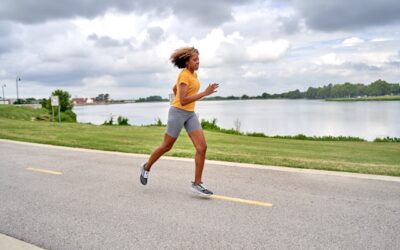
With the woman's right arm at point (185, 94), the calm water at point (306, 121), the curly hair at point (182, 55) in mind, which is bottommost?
the calm water at point (306, 121)

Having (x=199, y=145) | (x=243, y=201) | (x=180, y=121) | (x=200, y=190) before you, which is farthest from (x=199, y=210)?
(x=180, y=121)

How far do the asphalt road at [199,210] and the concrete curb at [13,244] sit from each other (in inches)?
3.6

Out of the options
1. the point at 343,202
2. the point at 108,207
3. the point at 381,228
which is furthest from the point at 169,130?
Answer: the point at 381,228

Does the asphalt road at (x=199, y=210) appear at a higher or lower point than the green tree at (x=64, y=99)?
lower

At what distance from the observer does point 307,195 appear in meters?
4.80

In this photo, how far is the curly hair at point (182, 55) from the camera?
466 centimetres

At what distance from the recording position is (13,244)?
3.36m

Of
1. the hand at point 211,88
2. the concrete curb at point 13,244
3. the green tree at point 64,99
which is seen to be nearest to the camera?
the concrete curb at point 13,244

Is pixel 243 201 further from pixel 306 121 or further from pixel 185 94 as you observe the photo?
pixel 306 121

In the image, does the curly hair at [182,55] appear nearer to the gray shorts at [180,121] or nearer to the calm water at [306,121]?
the gray shorts at [180,121]

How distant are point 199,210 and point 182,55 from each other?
2114 millimetres

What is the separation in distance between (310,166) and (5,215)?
5.46 meters

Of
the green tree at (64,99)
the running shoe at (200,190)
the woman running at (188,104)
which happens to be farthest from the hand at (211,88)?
Result: the green tree at (64,99)

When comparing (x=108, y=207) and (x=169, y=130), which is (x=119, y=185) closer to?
(x=108, y=207)
